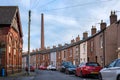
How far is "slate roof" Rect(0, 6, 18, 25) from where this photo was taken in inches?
1732

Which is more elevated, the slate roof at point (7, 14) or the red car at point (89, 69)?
the slate roof at point (7, 14)

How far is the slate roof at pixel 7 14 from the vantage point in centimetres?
4400

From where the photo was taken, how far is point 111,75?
1980 centimetres

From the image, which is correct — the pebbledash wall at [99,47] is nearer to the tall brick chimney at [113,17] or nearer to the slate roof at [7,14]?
the tall brick chimney at [113,17]

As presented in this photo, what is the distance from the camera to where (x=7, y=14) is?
A: 1821 inches

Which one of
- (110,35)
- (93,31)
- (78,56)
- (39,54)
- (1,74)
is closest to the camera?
(1,74)

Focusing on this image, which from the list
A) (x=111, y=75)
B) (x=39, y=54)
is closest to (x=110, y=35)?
(x=111, y=75)

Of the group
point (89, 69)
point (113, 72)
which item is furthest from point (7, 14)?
point (113, 72)

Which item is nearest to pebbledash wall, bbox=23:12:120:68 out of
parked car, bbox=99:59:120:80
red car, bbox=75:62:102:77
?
red car, bbox=75:62:102:77

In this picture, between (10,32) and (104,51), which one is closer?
(10,32)

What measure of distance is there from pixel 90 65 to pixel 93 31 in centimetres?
2731

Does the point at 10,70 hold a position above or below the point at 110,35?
below

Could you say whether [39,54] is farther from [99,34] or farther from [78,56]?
[99,34]

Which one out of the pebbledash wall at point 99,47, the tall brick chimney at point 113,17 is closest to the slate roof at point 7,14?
the pebbledash wall at point 99,47
